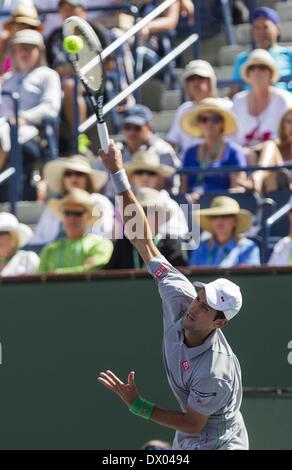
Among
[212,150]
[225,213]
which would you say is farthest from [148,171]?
[225,213]

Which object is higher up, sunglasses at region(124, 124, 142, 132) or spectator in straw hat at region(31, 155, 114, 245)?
sunglasses at region(124, 124, 142, 132)

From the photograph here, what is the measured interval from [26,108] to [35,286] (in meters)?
2.31

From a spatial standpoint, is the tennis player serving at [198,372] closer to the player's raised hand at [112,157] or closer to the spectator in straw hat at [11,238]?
the player's raised hand at [112,157]

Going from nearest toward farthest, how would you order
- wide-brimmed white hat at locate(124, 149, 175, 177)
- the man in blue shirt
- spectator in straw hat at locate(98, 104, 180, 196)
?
1. wide-brimmed white hat at locate(124, 149, 175, 177)
2. spectator in straw hat at locate(98, 104, 180, 196)
3. the man in blue shirt

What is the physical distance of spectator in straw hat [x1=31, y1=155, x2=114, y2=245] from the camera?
978 centimetres

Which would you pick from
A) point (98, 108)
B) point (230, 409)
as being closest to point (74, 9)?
point (98, 108)

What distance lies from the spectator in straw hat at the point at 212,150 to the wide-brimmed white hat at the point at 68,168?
21.2 inches

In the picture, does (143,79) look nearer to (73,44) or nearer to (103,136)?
(73,44)

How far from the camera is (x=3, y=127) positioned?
10.8 meters

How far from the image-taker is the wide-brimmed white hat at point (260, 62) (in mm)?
10148

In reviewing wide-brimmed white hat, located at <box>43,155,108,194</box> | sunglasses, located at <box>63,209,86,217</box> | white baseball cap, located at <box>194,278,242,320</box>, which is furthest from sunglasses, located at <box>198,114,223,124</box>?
white baseball cap, located at <box>194,278,242,320</box>

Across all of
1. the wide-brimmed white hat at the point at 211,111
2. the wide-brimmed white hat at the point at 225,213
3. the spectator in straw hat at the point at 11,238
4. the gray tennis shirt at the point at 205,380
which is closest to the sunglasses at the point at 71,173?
the spectator in straw hat at the point at 11,238

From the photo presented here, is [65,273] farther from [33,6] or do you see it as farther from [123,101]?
[33,6]

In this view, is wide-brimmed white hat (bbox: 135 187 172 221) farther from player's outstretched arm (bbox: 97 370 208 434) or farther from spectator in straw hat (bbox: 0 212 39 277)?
player's outstretched arm (bbox: 97 370 208 434)
